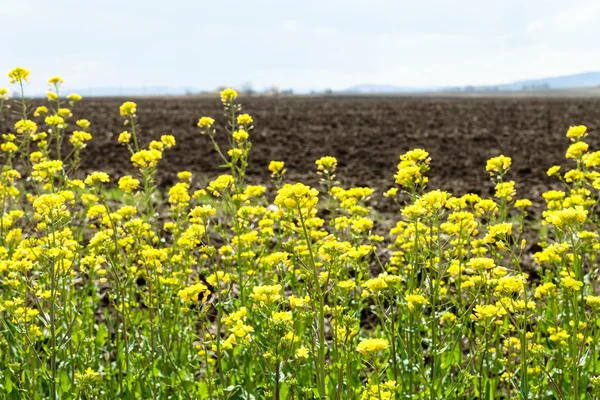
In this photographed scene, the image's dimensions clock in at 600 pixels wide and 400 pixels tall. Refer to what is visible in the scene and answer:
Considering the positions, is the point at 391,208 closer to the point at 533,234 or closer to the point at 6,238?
the point at 533,234

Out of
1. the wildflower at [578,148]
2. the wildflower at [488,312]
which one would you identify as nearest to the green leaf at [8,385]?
the wildflower at [488,312]

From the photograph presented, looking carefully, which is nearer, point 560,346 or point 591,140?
point 560,346

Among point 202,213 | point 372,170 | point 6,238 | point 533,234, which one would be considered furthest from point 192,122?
point 202,213

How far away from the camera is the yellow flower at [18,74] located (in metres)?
5.06

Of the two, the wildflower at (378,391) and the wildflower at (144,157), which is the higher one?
the wildflower at (144,157)

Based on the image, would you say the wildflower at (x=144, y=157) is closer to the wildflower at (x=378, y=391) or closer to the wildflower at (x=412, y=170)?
the wildflower at (x=412, y=170)

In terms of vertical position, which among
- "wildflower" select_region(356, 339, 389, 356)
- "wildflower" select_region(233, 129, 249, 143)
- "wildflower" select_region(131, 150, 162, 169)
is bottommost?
"wildflower" select_region(356, 339, 389, 356)

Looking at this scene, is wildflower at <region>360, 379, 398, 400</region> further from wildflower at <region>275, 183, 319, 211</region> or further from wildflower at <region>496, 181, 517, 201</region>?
wildflower at <region>496, 181, 517, 201</region>

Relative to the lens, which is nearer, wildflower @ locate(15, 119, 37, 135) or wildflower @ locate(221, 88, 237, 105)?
wildflower @ locate(221, 88, 237, 105)

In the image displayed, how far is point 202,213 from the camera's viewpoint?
10.3 ft

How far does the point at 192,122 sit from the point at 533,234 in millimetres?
17323

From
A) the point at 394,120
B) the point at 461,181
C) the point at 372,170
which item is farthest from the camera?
the point at 394,120

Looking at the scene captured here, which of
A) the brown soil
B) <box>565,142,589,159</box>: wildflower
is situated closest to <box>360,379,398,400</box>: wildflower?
<box>565,142,589,159</box>: wildflower

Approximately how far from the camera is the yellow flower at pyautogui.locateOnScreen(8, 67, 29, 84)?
5059 millimetres
